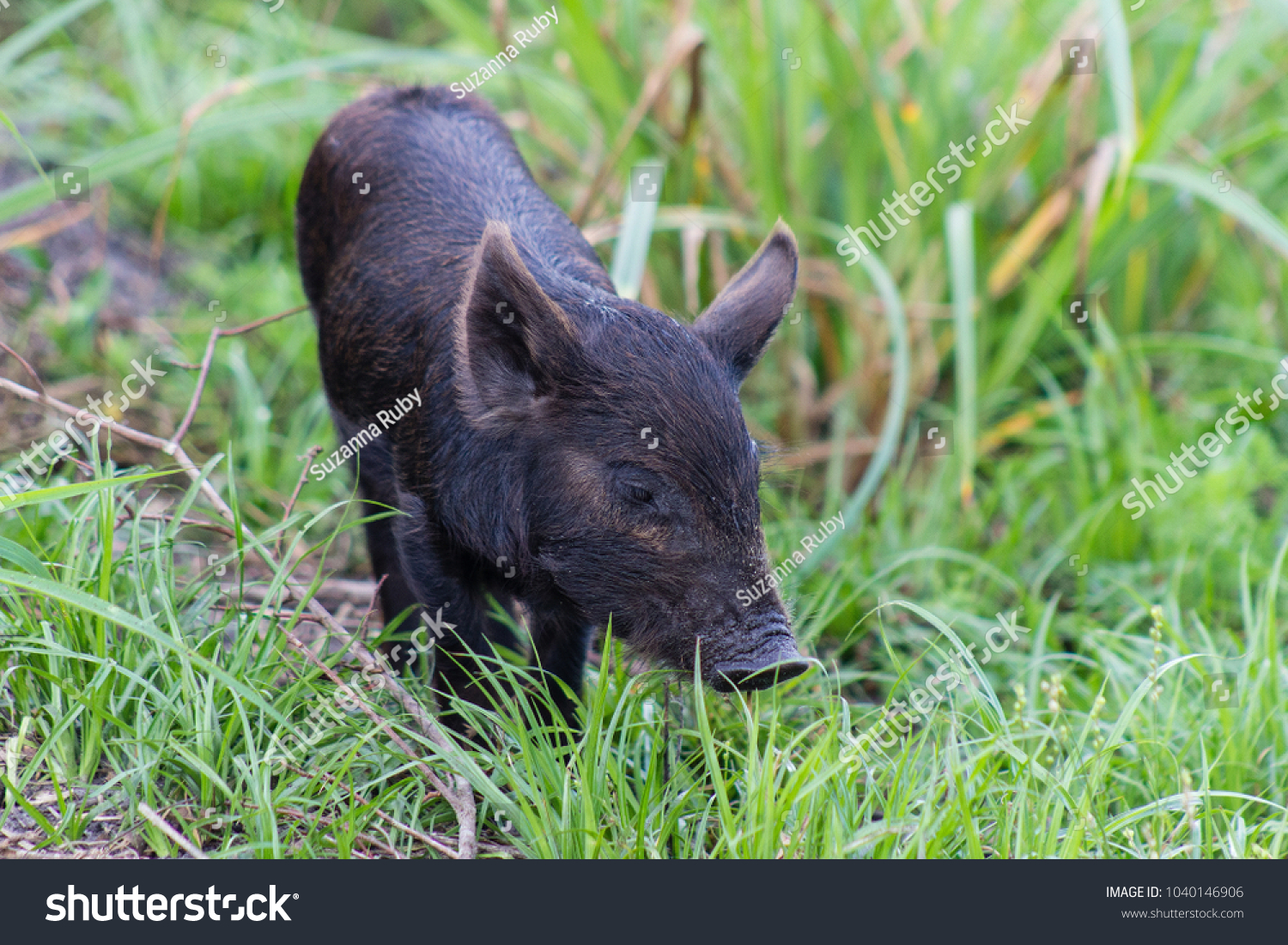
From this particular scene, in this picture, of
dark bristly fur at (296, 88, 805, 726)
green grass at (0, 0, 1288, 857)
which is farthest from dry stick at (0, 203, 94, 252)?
dark bristly fur at (296, 88, 805, 726)

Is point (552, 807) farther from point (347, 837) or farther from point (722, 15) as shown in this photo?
point (722, 15)

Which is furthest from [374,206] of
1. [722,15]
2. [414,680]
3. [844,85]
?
[722,15]

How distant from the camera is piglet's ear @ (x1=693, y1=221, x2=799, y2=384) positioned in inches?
118

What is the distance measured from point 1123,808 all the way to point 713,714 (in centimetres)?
109

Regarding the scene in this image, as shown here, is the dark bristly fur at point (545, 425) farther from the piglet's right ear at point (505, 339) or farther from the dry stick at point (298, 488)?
the dry stick at point (298, 488)

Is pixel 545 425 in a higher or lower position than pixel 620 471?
higher

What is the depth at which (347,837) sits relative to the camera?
2.55 metres

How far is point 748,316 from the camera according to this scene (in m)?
3.03

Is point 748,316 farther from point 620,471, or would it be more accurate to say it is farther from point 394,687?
point 394,687

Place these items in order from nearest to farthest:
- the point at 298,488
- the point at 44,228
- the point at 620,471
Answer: the point at 620,471 < the point at 298,488 < the point at 44,228

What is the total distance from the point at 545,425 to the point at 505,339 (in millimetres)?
216

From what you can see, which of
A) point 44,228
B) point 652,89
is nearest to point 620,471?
point 652,89

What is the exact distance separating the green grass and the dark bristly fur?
22 cm
